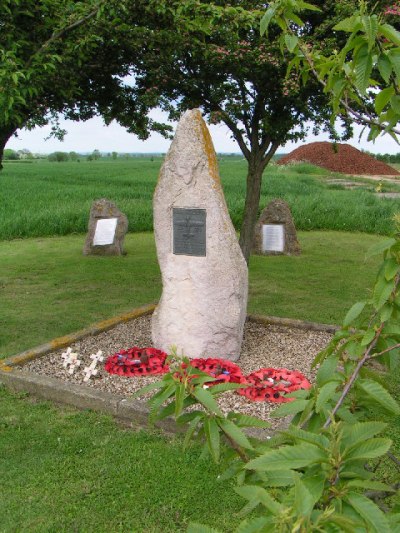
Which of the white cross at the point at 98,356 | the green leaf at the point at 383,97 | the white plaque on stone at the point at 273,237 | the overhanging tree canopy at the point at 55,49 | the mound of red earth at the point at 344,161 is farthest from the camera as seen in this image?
the mound of red earth at the point at 344,161

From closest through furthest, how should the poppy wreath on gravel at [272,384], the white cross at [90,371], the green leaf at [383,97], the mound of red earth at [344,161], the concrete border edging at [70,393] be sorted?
the green leaf at [383,97] < the concrete border edging at [70,393] < the poppy wreath on gravel at [272,384] < the white cross at [90,371] < the mound of red earth at [344,161]

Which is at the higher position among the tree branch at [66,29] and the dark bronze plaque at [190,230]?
the tree branch at [66,29]

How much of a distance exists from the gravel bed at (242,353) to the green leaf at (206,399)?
3.21 metres

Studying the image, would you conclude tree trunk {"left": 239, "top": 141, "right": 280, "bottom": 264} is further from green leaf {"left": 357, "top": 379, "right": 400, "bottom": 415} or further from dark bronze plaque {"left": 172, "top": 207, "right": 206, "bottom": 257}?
green leaf {"left": 357, "top": 379, "right": 400, "bottom": 415}

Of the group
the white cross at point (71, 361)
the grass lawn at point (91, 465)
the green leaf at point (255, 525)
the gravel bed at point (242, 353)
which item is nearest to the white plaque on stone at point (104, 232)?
the grass lawn at point (91, 465)

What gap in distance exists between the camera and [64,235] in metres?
15.3

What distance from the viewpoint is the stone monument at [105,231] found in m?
12.1

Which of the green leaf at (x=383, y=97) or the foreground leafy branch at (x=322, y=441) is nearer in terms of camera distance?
the foreground leafy branch at (x=322, y=441)

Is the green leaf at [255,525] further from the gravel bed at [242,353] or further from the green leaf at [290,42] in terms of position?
the gravel bed at [242,353]

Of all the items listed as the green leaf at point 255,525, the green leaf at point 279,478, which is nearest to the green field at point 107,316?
the green leaf at point 279,478

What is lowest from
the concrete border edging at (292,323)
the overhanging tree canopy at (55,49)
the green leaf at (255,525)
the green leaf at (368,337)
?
the concrete border edging at (292,323)

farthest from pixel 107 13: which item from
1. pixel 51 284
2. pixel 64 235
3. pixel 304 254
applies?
pixel 64 235

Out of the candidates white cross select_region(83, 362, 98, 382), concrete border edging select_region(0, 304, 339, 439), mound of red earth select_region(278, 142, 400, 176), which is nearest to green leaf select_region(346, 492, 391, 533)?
concrete border edging select_region(0, 304, 339, 439)

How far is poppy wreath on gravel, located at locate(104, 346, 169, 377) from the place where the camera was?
5422 millimetres
